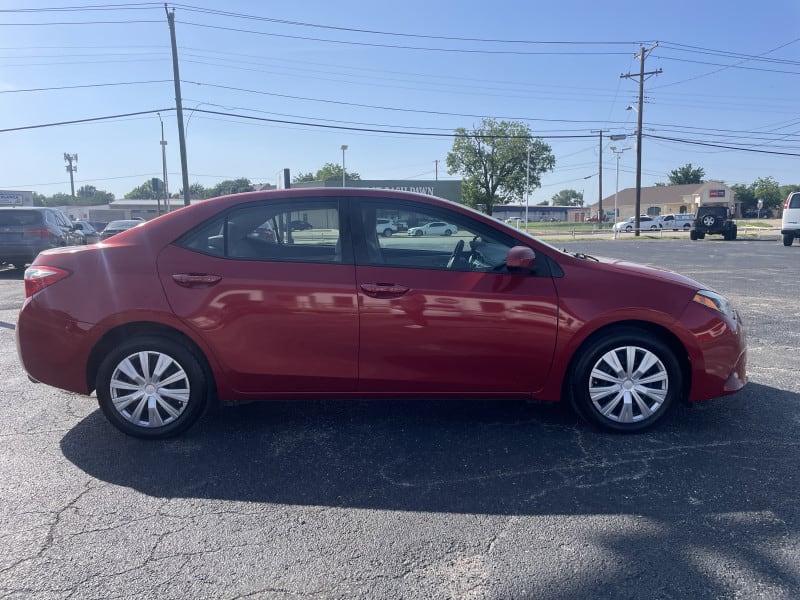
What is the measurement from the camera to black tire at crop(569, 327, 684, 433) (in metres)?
3.77

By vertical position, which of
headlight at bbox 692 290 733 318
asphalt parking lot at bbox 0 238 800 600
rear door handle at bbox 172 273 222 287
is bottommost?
asphalt parking lot at bbox 0 238 800 600

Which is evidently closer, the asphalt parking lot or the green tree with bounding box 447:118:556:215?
the asphalt parking lot

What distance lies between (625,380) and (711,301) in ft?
2.63

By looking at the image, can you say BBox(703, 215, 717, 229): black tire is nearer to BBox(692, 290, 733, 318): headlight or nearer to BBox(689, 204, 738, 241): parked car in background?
BBox(689, 204, 738, 241): parked car in background

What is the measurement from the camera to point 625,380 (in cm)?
379

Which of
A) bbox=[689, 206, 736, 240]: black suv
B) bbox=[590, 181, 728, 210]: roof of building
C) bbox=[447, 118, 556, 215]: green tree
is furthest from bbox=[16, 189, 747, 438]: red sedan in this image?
bbox=[590, 181, 728, 210]: roof of building

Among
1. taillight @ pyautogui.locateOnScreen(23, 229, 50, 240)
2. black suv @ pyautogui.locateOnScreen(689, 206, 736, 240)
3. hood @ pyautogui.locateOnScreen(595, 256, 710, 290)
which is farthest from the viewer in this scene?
black suv @ pyautogui.locateOnScreen(689, 206, 736, 240)

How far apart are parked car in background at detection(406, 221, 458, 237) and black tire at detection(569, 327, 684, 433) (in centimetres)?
117

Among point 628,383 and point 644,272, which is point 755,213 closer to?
point 644,272

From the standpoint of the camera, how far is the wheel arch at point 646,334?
12.4 feet

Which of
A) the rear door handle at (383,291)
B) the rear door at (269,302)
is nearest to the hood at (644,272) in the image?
the rear door handle at (383,291)

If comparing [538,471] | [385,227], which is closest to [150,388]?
[385,227]

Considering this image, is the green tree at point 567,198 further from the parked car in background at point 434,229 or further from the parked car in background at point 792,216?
the parked car in background at point 434,229

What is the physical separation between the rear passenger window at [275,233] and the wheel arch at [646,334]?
168 cm
